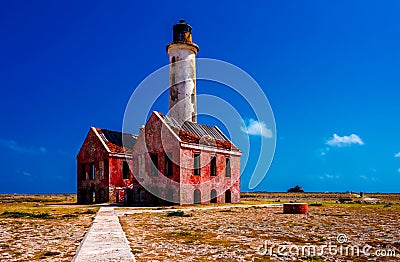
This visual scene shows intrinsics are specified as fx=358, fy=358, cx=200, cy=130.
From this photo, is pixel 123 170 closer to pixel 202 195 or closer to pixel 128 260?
pixel 202 195

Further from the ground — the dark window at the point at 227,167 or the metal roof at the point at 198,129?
the metal roof at the point at 198,129

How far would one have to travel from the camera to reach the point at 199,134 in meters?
33.7

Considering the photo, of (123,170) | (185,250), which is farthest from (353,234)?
(123,170)

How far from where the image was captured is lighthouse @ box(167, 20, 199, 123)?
39.5m

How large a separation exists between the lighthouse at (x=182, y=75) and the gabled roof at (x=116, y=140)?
5777 millimetres

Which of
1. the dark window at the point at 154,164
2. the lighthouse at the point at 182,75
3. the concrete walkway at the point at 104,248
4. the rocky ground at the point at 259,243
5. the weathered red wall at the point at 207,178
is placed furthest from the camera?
the lighthouse at the point at 182,75

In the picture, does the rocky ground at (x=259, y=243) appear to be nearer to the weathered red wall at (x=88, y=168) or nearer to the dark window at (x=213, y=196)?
the dark window at (x=213, y=196)

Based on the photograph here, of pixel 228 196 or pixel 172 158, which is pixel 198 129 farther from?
pixel 228 196

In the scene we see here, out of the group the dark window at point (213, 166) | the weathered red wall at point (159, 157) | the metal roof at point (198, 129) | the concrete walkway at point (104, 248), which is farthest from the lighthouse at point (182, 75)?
the concrete walkway at point (104, 248)

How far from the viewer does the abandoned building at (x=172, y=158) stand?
2997 centimetres

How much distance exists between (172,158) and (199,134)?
16.3ft

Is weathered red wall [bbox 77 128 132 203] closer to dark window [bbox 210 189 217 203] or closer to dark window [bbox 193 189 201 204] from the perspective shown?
dark window [bbox 193 189 201 204]

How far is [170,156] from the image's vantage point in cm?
2991

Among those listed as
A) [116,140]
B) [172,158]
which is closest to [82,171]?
[116,140]
